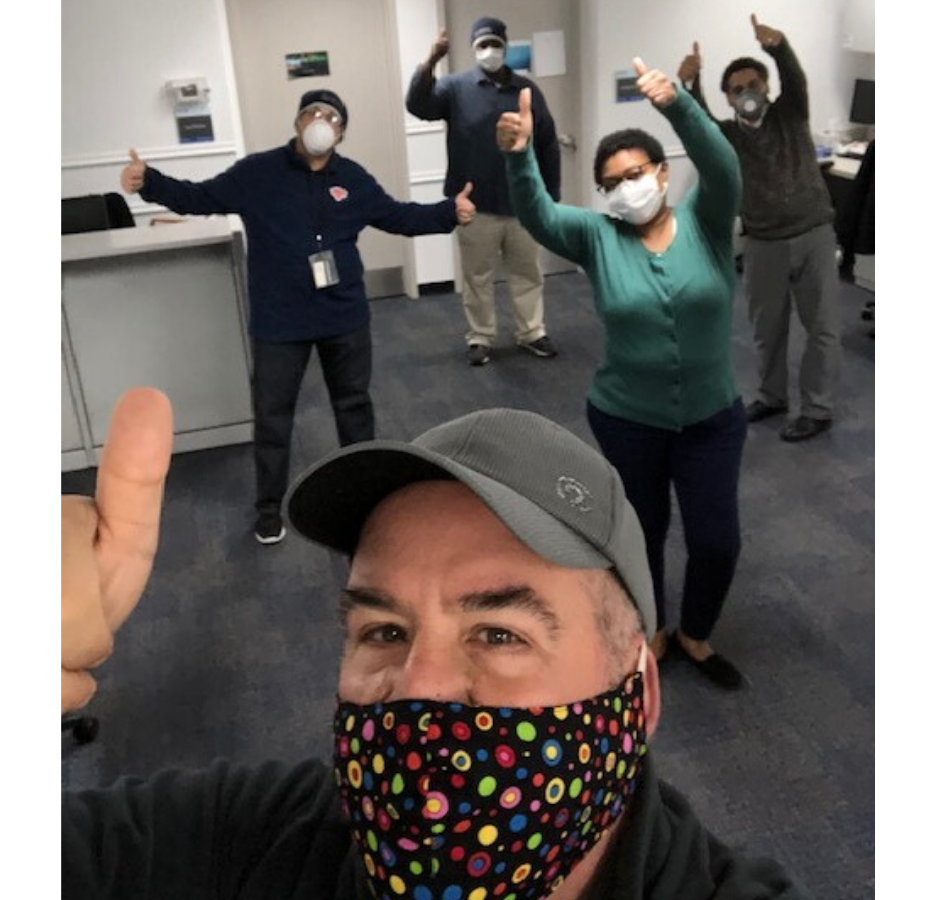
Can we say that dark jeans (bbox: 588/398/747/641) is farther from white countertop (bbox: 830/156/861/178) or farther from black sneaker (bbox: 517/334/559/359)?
white countertop (bbox: 830/156/861/178)

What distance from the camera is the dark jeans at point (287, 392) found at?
134 inches

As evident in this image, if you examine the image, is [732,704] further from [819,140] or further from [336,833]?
[819,140]

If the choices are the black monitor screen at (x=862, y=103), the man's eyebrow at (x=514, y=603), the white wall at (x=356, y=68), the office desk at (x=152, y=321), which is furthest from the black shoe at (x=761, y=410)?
the man's eyebrow at (x=514, y=603)

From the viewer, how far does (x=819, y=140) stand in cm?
660

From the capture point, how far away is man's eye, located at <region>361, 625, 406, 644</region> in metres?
1.00

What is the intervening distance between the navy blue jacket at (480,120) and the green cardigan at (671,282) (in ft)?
8.52

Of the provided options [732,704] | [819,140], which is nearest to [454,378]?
[732,704]

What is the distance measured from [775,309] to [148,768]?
10.0 ft

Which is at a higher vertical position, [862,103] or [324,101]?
[324,101]

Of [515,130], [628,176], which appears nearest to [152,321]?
[515,130]

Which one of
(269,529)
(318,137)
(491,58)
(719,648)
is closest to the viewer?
(719,648)

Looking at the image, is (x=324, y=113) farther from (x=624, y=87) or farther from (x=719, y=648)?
(x=624, y=87)

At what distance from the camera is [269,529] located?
3562mm

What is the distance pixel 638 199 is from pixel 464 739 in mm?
1731
